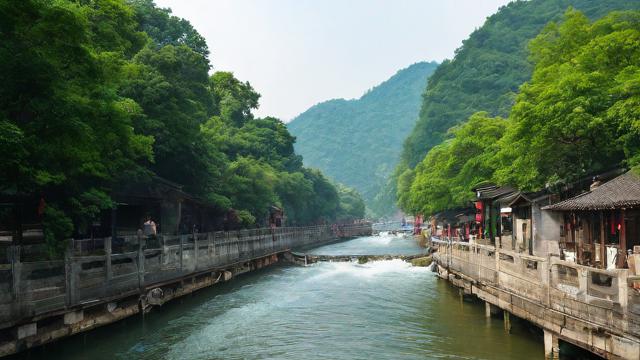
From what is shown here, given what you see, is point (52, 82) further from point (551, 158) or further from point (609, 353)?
point (551, 158)

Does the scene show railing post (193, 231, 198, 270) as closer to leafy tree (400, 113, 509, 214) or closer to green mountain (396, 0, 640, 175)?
leafy tree (400, 113, 509, 214)

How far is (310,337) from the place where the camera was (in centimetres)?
1770

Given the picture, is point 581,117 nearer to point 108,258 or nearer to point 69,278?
point 108,258

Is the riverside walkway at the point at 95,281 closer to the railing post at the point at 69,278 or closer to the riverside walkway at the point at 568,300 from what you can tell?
the railing post at the point at 69,278

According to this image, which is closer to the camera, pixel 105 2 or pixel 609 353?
pixel 609 353

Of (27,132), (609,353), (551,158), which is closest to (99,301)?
(27,132)

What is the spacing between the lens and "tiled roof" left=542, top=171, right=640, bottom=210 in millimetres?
15820

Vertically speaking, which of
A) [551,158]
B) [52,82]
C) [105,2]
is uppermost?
[105,2]

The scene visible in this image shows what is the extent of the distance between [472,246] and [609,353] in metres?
12.2

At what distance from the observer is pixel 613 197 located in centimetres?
1666

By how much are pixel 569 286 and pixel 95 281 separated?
1412 cm

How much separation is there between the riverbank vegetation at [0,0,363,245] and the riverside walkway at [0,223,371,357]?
1.42 m

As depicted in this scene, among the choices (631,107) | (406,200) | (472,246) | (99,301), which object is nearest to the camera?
(99,301)

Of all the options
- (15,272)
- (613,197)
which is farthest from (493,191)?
(15,272)
